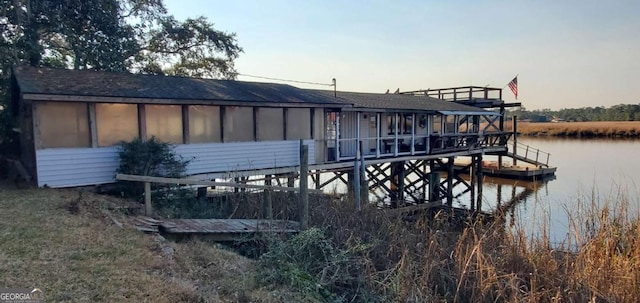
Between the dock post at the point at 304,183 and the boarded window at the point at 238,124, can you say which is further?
the boarded window at the point at 238,124

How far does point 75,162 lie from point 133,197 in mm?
1682

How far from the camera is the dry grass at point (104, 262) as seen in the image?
449cm

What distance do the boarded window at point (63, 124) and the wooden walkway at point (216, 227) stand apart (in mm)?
3737

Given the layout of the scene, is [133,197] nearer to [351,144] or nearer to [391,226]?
[391,226]

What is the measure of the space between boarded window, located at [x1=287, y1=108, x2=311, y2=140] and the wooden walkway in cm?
611

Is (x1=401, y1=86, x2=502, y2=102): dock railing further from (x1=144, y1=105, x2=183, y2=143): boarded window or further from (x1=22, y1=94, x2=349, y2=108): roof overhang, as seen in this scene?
(x1=144, y1=105, x2=183, y2=143): boarded window

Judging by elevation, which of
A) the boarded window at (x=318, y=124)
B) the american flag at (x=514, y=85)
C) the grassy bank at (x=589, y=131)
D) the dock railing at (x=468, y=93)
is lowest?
the grassy bank at (x=589, y=131)

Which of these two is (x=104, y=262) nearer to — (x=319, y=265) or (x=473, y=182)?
(x=319, y=265)

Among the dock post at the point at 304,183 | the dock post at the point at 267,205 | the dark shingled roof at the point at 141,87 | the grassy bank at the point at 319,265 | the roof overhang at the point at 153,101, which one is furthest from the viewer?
the dark shingled roof at the point at 141,87

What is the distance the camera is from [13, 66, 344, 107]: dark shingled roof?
10016mm

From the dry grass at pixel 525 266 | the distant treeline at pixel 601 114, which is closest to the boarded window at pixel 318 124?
the dry grass at pixel 525 266

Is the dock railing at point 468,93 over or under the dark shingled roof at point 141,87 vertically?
over

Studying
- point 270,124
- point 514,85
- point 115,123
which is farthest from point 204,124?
point 514,85

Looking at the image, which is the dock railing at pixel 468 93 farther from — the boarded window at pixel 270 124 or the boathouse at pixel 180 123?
the boarded window at pixel 270 124
